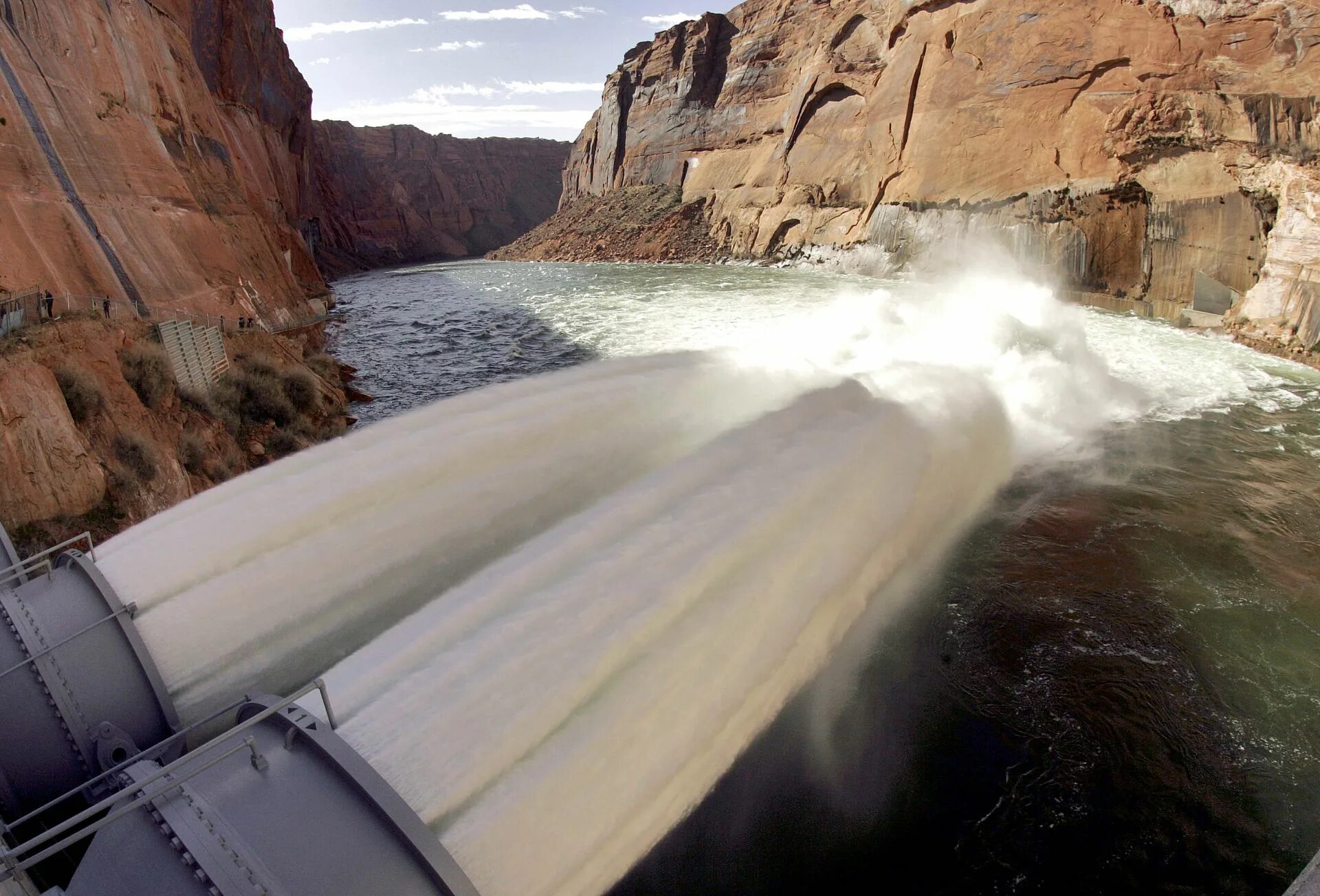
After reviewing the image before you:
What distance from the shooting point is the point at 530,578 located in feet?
14.4

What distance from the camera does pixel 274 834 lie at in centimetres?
252

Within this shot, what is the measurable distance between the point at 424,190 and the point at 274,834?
330 ft

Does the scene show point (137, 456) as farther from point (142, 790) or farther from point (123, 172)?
point (123, 172)

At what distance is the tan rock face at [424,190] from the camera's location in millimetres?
77875

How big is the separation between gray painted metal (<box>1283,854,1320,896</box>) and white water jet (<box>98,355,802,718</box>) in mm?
4775

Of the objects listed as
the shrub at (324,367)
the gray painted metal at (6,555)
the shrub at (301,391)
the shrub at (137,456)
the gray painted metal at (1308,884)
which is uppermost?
the gray painted metal at (6,555)

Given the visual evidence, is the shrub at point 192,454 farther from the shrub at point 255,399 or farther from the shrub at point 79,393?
the shrub at point 255,399

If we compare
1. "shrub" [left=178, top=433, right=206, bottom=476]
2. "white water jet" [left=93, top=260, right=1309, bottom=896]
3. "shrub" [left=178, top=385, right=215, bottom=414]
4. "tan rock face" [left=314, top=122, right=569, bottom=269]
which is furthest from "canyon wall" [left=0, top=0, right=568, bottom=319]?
"tan rock face" [left=314, top=122, right=569, bottom=269]

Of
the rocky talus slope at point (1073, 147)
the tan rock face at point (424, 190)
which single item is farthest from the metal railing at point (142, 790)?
the tan rock face at point (424, 190)

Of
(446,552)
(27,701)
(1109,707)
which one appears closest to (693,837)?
(446,552)

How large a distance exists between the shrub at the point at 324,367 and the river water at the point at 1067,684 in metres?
9.27

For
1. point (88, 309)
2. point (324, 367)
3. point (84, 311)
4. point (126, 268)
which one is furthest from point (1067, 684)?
point (126, 268)

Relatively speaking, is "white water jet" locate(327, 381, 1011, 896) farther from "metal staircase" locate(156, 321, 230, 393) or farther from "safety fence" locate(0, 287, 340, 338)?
"metal staircase" locate(156, 321, 230, 393)

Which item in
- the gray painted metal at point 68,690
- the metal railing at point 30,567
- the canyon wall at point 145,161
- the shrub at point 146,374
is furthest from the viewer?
the canyon wall at point 145,161
